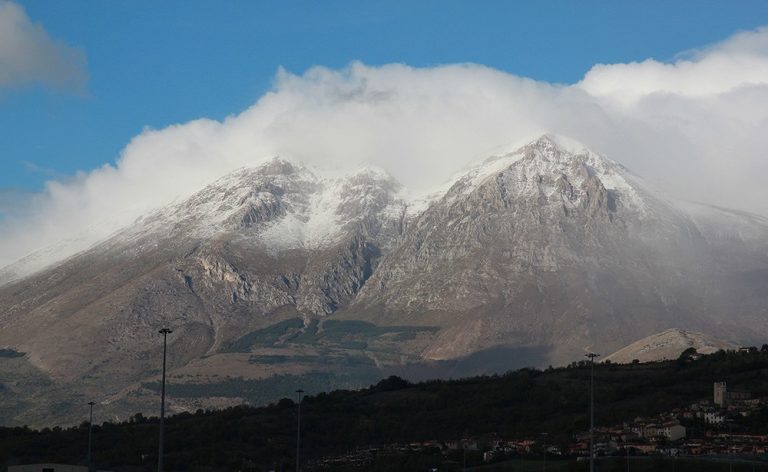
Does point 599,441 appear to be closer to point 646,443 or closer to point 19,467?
point 646,443

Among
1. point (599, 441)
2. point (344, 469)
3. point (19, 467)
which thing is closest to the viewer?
point (19, 467)

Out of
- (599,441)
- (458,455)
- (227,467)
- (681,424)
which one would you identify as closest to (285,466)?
(227,467)

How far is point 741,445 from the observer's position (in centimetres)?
17825

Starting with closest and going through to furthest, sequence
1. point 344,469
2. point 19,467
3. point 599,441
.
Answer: point 19,467
point 344,469
point 599,441

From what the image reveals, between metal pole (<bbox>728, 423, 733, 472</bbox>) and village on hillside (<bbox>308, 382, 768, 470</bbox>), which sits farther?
village on hillside (<bbox>308, 382, 768, 470</bbox>)

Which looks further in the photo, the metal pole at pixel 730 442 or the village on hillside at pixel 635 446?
the village on hillside at pixel 635 446

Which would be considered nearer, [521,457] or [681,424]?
[521,457]

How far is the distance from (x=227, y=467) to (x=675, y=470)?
5461cm

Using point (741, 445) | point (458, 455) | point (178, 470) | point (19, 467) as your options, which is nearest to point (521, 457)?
point (458, 455)

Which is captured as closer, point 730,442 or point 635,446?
point 730,442

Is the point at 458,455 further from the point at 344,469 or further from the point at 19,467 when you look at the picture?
the point at 19,467

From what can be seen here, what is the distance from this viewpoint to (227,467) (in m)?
184

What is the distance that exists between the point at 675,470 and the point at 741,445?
86.1 ft

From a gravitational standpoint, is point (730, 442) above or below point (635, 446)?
above
